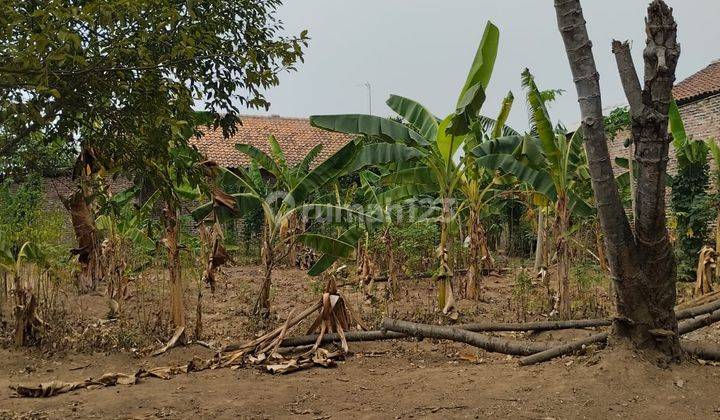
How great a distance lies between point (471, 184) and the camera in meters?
9.86

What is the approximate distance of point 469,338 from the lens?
614 cm

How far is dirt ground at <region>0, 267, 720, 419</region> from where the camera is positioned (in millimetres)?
4113

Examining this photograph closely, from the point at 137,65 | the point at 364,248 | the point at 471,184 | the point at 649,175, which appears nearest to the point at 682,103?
the point at 471,184

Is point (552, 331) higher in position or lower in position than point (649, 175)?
lower

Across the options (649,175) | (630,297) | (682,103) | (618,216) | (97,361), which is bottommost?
(97,361)

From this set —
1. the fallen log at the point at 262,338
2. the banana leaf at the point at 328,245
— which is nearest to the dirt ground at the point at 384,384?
the fallen log at the point at 262,338

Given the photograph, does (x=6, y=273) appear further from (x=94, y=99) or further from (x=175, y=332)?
(x=94, y=99)

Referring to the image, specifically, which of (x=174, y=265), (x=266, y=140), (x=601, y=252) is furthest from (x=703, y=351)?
(x=266, y=140)

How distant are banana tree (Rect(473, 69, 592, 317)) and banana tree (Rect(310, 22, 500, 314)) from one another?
19.9 inches

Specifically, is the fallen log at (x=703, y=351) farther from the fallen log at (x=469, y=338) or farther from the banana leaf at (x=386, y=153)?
the banana leaf at (x=386, y=153)

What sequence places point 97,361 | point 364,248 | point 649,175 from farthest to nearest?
point 364,248
point 97,361
point 649,175

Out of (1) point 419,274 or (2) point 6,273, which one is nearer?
(2) point 6,273

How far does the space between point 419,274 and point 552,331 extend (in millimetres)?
4959

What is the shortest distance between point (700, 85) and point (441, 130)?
10990 mm
